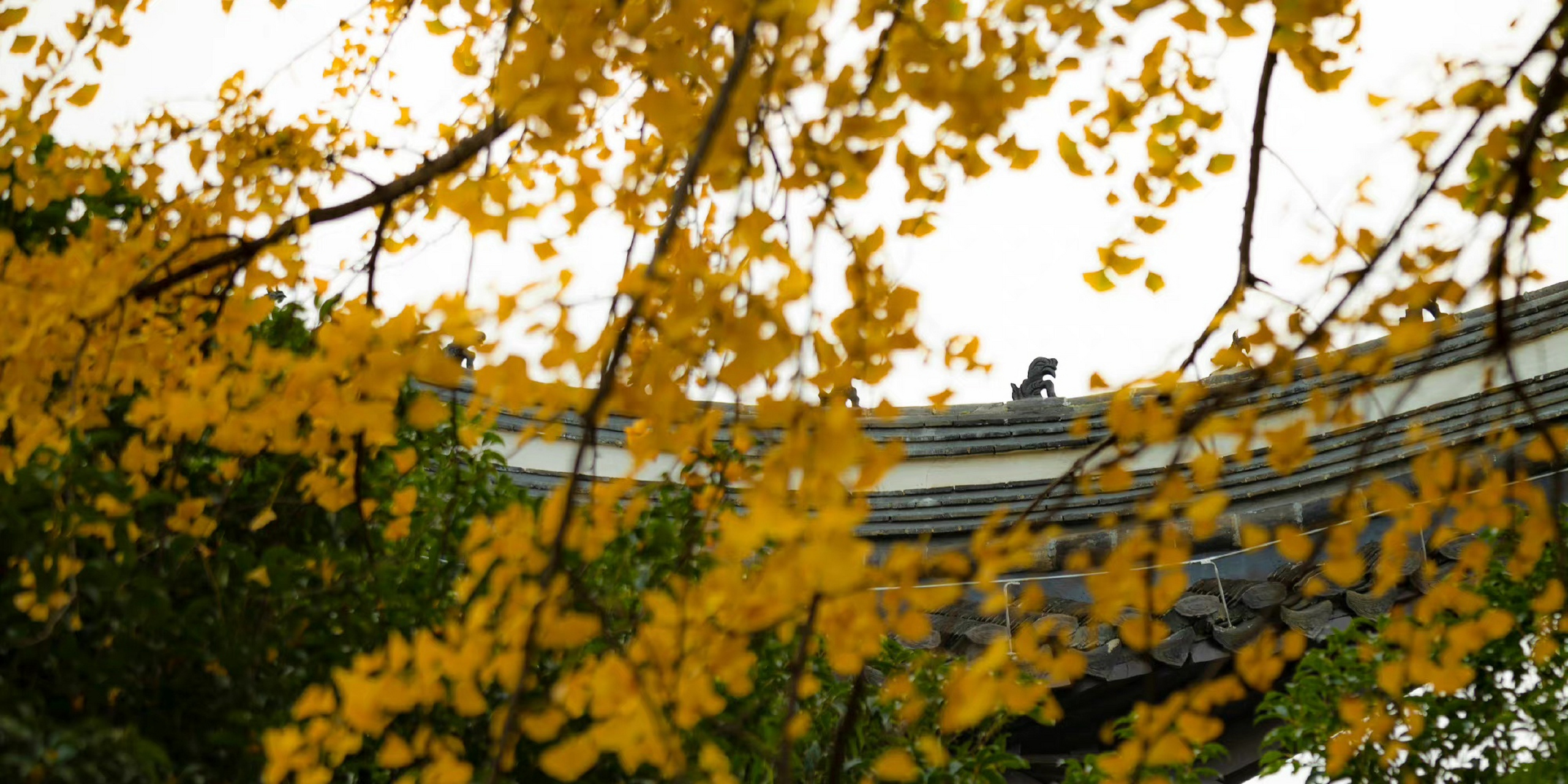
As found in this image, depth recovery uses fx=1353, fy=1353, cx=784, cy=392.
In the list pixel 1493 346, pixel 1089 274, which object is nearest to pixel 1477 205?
pixel 1493 346

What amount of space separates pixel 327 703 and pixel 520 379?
492 millimetres

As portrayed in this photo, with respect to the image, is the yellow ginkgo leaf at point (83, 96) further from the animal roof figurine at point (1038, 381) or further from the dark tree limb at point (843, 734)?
the animal roof figurine at point (1038, 381)

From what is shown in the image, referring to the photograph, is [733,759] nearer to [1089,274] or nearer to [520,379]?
[1089,274]

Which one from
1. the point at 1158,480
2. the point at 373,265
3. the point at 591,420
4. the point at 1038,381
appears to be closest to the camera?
the point at 591,420

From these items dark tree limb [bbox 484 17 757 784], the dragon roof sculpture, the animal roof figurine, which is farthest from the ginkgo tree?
the animal roof figurine

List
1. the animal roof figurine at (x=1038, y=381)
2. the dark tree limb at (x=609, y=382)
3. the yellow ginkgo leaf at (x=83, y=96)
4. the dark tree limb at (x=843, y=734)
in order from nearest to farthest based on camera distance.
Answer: the dark tree limb at (x=609, y=382) < the dark tree limb at (x=843, y=734) < the yellow ginkgo leaf at (x=83, y=96) < the animal roof figurine at (x=1038, y=381)

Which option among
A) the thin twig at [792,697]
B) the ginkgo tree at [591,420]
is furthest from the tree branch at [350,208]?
the thin twig at [792,697]

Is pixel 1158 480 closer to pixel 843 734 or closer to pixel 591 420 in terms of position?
pixel 843 734

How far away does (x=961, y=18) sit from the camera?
156 cm

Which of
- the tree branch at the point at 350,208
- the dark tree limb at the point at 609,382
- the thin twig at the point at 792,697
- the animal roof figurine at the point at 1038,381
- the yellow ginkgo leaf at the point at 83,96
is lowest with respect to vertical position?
the thin twig at the point at 792,697

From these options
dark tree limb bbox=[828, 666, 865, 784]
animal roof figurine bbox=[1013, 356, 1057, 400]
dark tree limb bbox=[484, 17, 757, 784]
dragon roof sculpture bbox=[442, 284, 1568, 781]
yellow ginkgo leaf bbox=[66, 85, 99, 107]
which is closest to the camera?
dark tree limb bbox=[484, 17, 757, 784]

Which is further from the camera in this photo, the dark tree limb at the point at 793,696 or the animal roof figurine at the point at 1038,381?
the animal roof figurine at the point at 1038,381

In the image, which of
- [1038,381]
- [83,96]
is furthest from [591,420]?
[1038,381]

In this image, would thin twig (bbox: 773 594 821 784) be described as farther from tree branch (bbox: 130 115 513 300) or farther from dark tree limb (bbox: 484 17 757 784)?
tree branch (bbox: 130 115 513 300)
